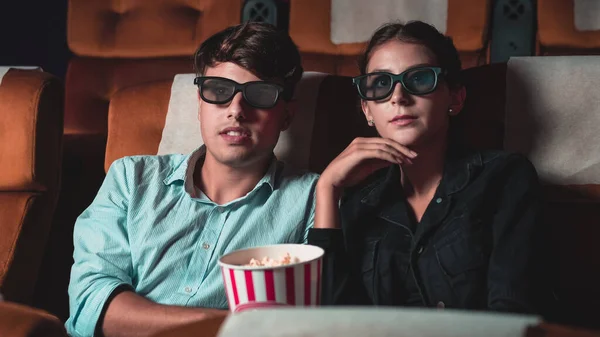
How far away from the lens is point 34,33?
9.68ft

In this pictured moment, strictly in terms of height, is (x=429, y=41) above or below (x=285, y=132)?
above

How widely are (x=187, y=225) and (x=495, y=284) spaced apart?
673mm

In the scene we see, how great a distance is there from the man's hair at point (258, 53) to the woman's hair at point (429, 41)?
210mm

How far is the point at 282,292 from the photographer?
2.90 feet

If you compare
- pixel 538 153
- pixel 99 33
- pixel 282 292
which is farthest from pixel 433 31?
pixel 99 33

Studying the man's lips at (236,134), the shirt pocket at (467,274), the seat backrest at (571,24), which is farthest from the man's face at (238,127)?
the seat backrest at (571,24)

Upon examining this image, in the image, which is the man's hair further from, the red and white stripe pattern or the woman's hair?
the red and white stripe pattern

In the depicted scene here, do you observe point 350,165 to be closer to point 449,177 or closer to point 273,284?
point 449,177

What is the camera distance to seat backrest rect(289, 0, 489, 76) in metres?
2.19

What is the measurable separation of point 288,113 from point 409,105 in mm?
350

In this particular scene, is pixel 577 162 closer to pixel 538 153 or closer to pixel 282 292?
pixel 538 153

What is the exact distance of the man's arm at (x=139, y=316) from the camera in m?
1.34

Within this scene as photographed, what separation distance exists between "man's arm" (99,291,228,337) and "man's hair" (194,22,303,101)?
21.6 inches

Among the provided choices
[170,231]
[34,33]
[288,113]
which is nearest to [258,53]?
[288,113]
